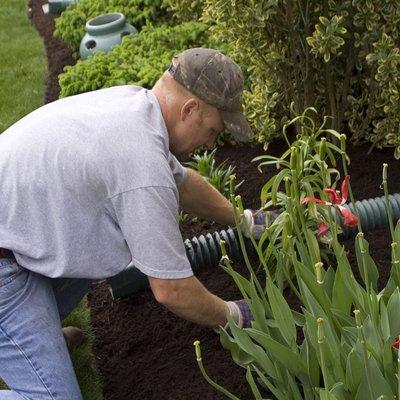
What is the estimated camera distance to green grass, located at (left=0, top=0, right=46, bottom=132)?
564 cm

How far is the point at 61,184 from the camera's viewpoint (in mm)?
2324

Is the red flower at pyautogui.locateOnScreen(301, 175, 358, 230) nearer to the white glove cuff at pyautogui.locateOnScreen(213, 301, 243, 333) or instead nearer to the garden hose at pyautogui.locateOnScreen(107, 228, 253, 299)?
the white glove cuff at pyautogui.locateOnScreen(213, 301, 243, 333)

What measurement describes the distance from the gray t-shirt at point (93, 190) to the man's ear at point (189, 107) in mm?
70

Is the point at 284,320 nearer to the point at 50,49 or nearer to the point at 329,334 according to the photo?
the point at 329,334

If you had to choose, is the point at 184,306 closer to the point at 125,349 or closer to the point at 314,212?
the point at 314,212

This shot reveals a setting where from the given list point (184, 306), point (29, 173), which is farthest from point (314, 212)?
point (29, 173)

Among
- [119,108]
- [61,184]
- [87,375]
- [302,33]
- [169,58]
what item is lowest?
[87,375]

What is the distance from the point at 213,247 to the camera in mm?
3223

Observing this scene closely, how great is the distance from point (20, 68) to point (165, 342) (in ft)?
12.9

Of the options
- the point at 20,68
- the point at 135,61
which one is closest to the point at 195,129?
the point at 135,61

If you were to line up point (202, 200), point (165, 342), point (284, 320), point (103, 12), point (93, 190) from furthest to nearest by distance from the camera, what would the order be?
point (103, 12)
point (165, 342)
point (202, 200)
point (93, 190)
point (284, 320)

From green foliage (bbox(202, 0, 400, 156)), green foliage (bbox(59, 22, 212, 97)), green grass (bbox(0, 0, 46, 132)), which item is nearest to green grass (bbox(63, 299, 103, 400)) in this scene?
green foliage (bbox(202, 0, 400, 156))

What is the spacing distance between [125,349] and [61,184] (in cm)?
99

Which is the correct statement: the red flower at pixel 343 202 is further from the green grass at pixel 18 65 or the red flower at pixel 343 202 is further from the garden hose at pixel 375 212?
the green grass at pixel 18 65
